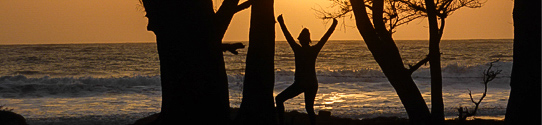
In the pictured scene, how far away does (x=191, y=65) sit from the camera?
19.4 ft

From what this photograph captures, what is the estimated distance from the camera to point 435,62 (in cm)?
842

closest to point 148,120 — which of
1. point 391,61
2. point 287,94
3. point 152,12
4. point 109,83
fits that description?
point 287,94

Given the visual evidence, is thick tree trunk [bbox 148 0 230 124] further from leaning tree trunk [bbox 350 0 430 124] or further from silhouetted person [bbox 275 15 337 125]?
leaning tree trunk [bbox 350 0 430 124]

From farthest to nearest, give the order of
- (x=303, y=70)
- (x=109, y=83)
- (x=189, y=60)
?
(x=109, y=83), (x=303, y=70), (x=189, y=60)

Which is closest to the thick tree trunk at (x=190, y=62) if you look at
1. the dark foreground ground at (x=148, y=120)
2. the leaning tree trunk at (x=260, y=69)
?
the leaning tree trunk at (x=260, y=69)

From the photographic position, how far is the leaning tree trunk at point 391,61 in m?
8.20

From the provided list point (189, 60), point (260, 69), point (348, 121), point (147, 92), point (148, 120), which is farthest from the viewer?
point (147, 92)

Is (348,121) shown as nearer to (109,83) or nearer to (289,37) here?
(289,37)

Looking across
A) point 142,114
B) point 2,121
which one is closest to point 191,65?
point 2,121

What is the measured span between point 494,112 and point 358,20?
8.44 m

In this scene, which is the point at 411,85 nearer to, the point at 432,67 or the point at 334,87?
the point at 432,67

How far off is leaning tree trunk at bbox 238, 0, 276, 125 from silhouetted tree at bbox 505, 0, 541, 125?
9.99 feet

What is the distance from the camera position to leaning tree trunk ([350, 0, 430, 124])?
820cm

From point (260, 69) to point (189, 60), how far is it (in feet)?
7.50
